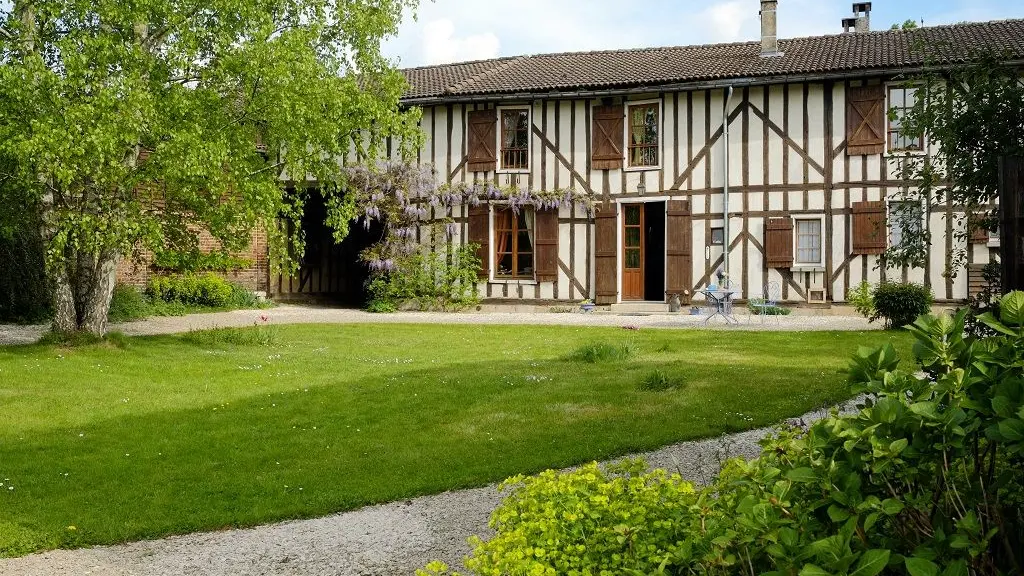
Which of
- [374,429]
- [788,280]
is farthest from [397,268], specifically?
[374,429]

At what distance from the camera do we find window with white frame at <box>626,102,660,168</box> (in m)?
18.8

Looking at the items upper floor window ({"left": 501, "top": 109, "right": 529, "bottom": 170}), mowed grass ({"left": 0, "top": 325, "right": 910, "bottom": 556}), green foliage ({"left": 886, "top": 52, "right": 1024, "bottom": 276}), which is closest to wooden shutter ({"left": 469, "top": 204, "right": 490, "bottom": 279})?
upper floor window ({"left": 501, "top": 109, "right": 529, "bottom": 170})

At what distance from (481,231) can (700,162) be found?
16.0ft

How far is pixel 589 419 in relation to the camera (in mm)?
7156

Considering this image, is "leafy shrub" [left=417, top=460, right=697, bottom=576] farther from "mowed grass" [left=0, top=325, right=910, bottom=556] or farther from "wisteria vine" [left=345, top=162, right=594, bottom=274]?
"wisteria vine" [left=345, top=162, right=594, bottom=274]

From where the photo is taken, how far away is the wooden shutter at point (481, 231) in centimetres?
1978

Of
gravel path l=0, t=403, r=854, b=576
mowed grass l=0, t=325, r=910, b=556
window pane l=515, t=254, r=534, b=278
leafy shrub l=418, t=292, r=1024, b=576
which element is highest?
window pane l=515, t=254, r=534, b=278

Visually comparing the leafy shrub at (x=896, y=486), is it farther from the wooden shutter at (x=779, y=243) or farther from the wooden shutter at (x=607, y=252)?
the wooden shutter at (x=607, y=252)

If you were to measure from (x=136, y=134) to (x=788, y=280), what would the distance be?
1255 centimetres

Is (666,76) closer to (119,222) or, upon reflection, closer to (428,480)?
(119,222)

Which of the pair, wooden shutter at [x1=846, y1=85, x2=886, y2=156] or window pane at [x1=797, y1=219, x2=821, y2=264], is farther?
window pane at [x1=797, y1=219, x2=821, y2=264]

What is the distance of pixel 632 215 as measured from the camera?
19516 mm

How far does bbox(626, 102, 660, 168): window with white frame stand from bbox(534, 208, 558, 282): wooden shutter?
203 centimetres

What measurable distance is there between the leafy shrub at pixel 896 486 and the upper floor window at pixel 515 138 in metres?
17.5
